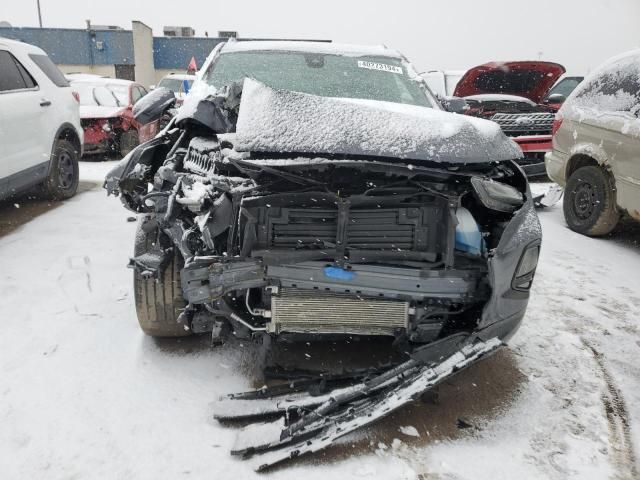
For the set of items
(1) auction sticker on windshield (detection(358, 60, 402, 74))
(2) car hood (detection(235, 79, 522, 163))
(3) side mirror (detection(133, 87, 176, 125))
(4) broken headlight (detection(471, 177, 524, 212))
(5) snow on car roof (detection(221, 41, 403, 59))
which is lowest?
(4) broken headlight (detection(471, 177, 524, 212))

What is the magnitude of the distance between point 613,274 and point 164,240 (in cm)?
368

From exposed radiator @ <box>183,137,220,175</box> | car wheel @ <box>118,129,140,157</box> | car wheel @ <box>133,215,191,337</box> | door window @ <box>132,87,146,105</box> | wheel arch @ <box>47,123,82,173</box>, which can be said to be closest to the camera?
exposed radiator @ <box>183,137,220,175</box>

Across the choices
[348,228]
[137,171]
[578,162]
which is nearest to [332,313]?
[348,228]

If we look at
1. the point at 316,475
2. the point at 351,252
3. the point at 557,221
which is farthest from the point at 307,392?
the point at 557,221

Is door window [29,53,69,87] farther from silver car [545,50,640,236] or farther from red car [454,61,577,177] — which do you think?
silver car [545,50,640,236]

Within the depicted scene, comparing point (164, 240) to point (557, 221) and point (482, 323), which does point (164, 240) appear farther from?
point (557, 221)

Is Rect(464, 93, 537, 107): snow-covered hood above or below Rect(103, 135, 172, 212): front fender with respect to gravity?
above

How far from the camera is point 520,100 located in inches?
319

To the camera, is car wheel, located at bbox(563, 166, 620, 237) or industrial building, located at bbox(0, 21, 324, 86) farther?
industrial building, located at bbox(0, 21, 324, 86)

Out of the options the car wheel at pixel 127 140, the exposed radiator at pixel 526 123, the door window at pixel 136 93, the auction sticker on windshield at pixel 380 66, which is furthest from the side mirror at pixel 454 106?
the door window at pixel 136 93

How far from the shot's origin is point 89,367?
269 cm

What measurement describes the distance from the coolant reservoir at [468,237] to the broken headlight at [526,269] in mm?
187

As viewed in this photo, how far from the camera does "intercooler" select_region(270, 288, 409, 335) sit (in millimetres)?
2275

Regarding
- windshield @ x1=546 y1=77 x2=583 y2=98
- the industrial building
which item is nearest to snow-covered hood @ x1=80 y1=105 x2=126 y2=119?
windshield @ x1=546 y1=77 x2=583 y2=98
